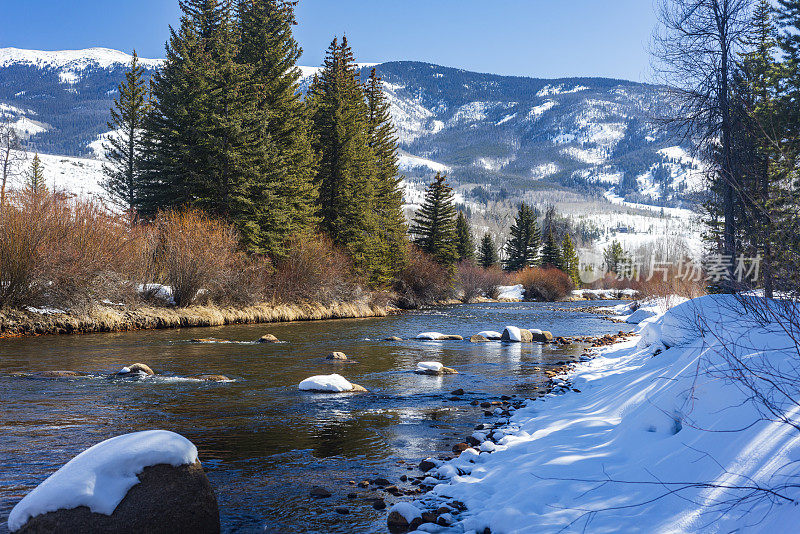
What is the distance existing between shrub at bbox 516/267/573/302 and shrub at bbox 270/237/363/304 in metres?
43.4

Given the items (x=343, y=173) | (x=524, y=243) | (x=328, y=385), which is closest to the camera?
(x=328, y=385)

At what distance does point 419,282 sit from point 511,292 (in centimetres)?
2762

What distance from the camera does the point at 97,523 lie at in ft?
13.8

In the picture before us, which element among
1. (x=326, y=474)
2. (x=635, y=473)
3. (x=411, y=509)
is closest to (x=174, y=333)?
(x=326, y=474)

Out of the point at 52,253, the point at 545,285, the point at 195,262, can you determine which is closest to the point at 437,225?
the point at 545,285

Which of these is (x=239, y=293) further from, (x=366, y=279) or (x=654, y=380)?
(x=654, y=380)

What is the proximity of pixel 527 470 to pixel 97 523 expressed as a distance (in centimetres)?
403

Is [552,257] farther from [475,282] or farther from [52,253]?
[52,253]

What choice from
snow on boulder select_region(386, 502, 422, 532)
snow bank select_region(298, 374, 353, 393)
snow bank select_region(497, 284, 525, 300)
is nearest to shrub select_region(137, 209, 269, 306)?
snow bank select_region(298, 374, 353, 393)

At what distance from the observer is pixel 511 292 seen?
72.4 m

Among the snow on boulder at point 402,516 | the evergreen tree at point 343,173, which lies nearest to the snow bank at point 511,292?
the evergreen tree at point 343,173

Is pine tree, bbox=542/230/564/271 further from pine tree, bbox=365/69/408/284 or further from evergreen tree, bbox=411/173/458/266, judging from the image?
pine tree, bbox=365/69/408/284

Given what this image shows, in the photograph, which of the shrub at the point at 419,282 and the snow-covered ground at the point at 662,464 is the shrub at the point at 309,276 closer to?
the shrub at the point at 419,282

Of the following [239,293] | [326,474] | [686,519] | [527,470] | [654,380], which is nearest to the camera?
[686,519]
